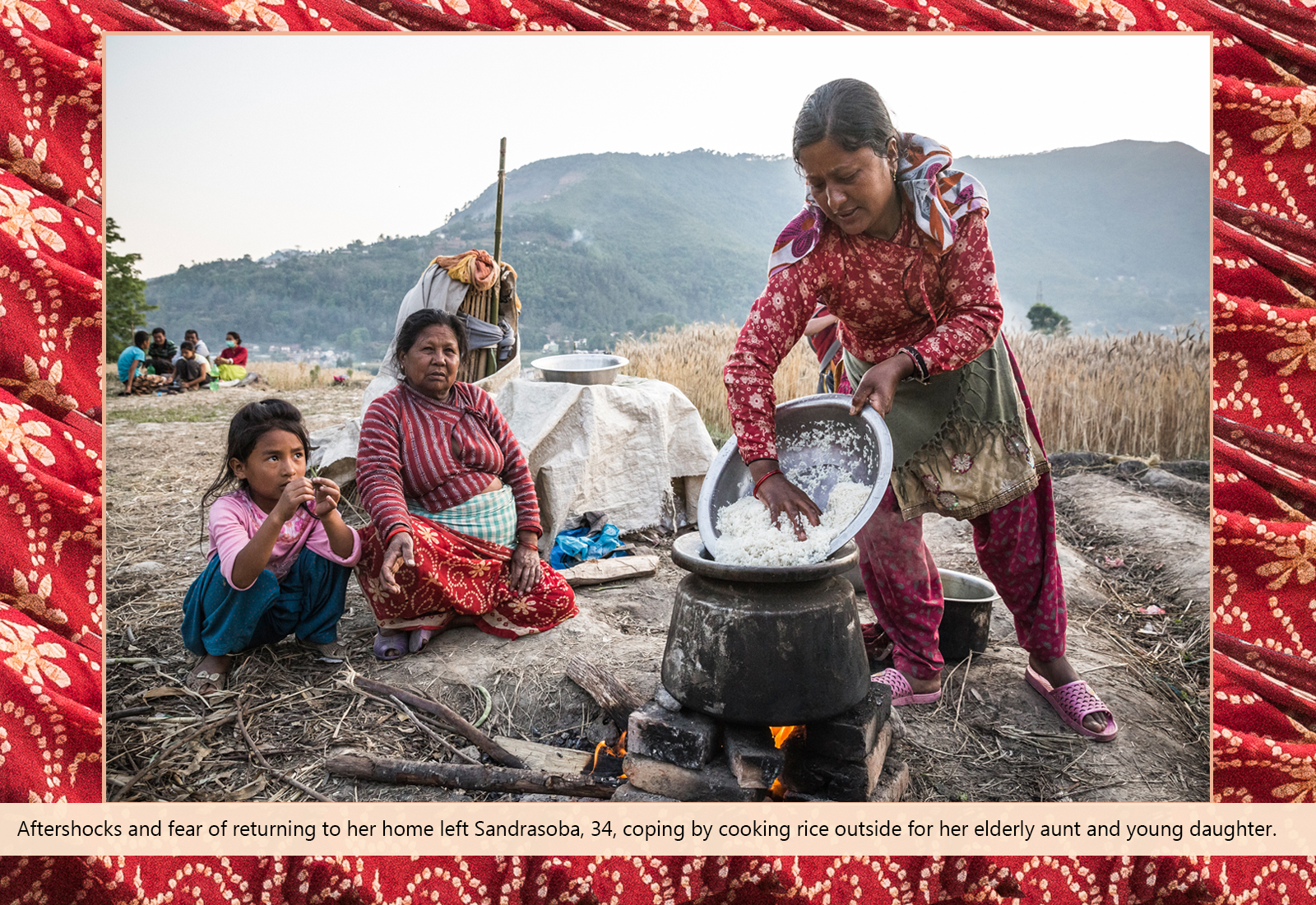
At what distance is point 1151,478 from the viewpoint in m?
4.52

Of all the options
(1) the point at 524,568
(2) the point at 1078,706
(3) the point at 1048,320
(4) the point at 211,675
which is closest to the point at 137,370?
(4) the point at 211,675

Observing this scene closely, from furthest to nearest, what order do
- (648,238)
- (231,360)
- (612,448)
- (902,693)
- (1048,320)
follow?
(648,238)
(1048,320)
(612,448)
(231,360)
(902,693)

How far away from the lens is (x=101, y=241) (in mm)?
1935

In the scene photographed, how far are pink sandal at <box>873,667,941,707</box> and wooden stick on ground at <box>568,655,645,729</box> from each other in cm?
76

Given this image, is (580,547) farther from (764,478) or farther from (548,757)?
(764,478)

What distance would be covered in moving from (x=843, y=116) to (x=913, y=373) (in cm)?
63

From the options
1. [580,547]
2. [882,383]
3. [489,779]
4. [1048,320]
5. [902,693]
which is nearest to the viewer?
[882,383]

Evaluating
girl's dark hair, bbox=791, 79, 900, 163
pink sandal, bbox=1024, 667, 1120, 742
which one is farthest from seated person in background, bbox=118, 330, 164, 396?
pink sandal, bbox=1024, 667, 1120, 742

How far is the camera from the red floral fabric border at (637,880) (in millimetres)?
1887

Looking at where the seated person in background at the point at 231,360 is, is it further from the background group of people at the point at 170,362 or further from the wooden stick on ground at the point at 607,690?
the wooden stick on ground at the point at 607,690

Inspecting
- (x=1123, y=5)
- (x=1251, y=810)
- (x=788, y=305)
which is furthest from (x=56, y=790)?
(x=1123, y=5)

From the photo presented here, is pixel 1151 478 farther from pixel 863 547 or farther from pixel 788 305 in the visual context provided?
pixel 788 305

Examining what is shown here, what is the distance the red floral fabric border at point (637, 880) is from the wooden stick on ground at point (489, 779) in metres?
0.16

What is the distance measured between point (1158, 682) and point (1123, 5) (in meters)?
1.97
